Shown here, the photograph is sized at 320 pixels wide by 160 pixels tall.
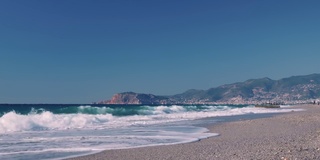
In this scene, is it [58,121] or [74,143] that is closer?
[74,143]

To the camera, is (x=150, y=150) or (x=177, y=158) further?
(x=150, y=150)

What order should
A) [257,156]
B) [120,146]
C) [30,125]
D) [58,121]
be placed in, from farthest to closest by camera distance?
[58,121], [30,125], [120,146], [257,156]

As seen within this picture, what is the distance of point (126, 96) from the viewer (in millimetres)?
174500

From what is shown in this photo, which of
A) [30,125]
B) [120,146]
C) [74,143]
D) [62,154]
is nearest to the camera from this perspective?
[62,154]

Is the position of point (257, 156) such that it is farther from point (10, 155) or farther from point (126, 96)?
point (126, 96)

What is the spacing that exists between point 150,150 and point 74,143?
166 inches

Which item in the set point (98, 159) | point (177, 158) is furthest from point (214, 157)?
point (98, 159)

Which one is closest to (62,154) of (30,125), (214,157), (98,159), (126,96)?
(98,159)

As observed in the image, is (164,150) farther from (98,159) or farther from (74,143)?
(74,143)

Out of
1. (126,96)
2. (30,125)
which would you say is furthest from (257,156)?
(126,96)

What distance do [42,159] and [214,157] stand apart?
17.3 feet

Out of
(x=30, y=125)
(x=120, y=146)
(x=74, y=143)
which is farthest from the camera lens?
(x=30, y=125)

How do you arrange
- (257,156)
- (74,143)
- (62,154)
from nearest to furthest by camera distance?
(257,156) < (62,154) < (74,143)

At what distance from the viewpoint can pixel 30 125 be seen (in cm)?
2748
